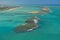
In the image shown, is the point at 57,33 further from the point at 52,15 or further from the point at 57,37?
the point at 52,15

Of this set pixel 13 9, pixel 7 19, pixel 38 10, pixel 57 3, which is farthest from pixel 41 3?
pixel 7 19

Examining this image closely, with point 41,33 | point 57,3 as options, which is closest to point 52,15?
point 57,3

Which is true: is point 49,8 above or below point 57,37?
above

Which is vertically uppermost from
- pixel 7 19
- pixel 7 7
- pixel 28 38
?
pixel 7 7

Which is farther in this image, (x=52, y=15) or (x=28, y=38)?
(x=52, y=15)

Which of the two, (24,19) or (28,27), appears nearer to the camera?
(28,27)

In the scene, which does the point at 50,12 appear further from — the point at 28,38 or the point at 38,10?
the point at 28,38
